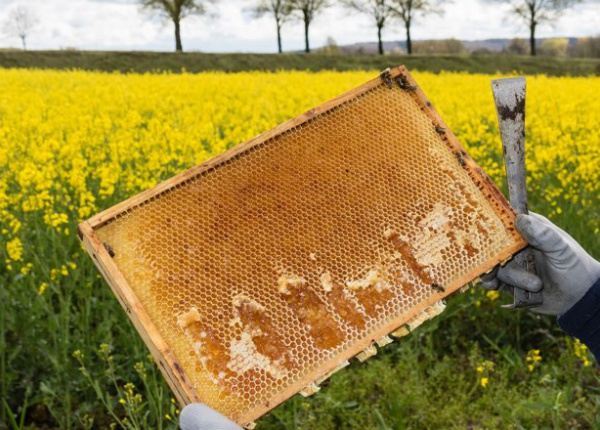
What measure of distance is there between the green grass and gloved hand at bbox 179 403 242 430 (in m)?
30.4

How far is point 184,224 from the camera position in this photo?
2084 millimetres

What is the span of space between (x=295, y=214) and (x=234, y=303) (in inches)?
14.3

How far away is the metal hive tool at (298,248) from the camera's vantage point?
75.2 inches

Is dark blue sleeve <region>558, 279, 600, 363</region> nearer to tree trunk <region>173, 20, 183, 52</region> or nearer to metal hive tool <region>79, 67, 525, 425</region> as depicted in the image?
metal hive tool <region>79, 67, 525, 425</region>

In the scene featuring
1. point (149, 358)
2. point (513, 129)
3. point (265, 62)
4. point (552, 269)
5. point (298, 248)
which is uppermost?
point (265, 62)

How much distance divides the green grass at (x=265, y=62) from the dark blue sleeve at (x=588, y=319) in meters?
29.8

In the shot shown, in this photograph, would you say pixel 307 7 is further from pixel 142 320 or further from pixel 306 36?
pixel 142 320

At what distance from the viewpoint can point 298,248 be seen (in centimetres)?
207

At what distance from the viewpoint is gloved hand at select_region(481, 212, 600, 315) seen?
230cm

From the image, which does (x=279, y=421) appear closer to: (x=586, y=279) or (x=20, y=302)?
(x=20, y=302)

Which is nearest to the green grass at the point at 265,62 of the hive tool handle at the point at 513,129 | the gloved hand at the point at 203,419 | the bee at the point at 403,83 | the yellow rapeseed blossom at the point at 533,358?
the yellow rapeseed blossom at the point at 533,358

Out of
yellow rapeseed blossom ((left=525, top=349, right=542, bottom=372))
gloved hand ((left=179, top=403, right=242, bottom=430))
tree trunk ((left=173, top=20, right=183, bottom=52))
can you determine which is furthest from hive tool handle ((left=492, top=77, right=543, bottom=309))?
tree trunk ((left=173, top=20, right=183, bottom=52))

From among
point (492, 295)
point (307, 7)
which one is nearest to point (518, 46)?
point (307, 7)

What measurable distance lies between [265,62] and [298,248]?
1306 inches
